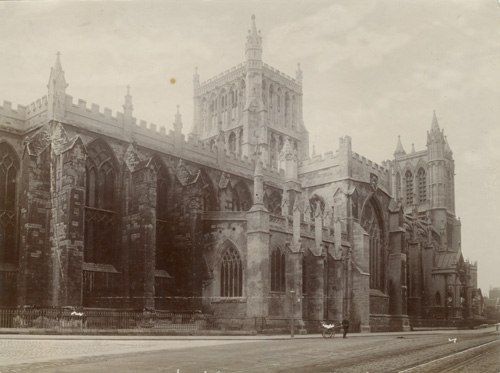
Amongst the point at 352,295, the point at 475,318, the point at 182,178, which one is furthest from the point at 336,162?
the point at 475,318

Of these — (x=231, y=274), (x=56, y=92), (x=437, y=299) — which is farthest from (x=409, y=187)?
(x=56, y=92)

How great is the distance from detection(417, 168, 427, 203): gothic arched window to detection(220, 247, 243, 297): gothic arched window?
148 ft

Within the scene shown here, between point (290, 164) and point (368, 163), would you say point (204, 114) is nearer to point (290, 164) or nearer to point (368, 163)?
point (368, 163)

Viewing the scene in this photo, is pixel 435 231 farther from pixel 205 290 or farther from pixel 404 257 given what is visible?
pixel 205 290

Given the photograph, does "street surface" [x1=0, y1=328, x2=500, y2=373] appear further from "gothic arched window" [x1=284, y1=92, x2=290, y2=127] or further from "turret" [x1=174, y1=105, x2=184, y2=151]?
"gothic arched window" [x1=284, y1=92, x2=290, y2=127]

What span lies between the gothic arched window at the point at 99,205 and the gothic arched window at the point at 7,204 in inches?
152

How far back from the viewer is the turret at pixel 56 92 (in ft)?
114

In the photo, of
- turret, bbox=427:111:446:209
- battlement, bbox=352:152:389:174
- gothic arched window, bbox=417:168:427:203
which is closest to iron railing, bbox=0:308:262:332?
battlement, bbox=352:152:389:174

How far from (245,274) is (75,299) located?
10.3 metres

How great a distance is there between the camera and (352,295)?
152ft

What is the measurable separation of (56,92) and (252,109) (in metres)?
32.4

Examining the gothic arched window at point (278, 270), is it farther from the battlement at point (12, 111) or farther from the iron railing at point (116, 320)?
the battlement at point (12, 111)

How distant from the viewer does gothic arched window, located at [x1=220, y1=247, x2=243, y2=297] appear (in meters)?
38.1

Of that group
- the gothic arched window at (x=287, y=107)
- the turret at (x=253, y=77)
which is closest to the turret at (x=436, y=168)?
the gothic arched window at (x=287, y=107)
